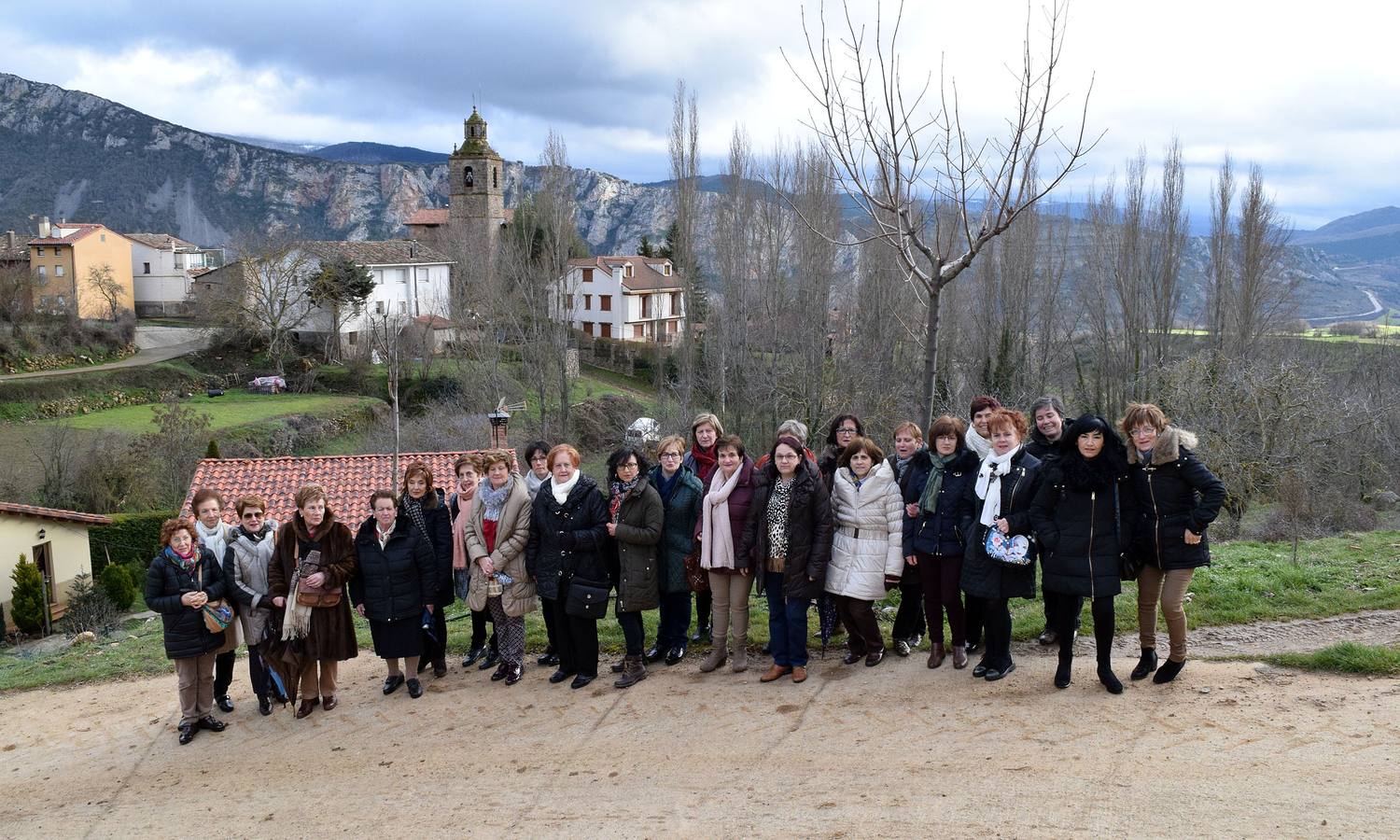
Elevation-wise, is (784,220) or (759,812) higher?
(784,220)

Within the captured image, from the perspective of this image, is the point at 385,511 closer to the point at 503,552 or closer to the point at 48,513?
the point at 503,552

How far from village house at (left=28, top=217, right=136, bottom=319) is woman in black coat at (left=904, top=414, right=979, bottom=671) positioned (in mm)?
51837

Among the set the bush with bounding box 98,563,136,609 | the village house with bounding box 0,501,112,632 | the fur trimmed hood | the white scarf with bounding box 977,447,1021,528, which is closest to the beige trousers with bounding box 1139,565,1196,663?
the fur trimmed hood

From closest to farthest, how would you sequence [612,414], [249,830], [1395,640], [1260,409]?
[249,830] < [1395,640] < [1260,409] < [612,414]

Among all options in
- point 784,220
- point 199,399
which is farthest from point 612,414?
point 199,399

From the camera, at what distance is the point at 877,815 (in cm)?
460

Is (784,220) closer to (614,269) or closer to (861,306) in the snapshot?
(861,306)

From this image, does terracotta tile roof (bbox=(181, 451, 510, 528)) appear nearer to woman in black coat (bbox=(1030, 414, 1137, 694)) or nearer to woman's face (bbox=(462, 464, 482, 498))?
woman's face (bbox=(462, 464, 482, 498))

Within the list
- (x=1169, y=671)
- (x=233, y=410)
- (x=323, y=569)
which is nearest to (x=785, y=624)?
(x=1169, y=671)

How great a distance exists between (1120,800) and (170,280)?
2548 inches

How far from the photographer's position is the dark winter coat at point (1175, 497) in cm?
556

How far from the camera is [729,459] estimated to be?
21.2 ft

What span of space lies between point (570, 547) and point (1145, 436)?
393 cm

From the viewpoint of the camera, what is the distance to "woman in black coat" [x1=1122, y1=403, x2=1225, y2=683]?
557 centimetres
